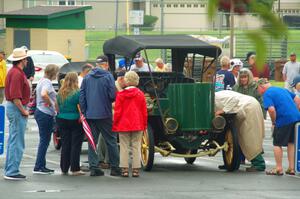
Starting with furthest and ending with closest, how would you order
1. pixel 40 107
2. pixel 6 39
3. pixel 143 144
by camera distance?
pixel 6 39, pixel 143 144, pixel 40 107

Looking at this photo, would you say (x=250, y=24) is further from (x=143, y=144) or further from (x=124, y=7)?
(x=124, y=7)

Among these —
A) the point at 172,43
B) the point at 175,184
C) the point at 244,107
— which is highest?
the point at 172,43

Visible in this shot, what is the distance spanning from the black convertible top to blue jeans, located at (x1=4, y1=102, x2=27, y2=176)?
2620 mm

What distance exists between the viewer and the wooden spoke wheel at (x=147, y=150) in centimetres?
1276

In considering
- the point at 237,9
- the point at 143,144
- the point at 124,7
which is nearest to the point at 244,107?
the point at 143,144

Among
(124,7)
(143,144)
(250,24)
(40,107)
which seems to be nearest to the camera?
(250,24)

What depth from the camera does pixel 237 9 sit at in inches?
105

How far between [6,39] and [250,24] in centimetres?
3626

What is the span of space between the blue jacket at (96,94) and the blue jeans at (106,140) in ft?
0.38

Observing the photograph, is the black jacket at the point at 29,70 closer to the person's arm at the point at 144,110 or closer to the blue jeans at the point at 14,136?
the person's arm at the point at 144,110

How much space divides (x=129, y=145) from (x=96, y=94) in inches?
34.7

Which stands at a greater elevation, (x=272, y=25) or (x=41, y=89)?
(x=272, y=25)

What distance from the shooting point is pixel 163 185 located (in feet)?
37.9

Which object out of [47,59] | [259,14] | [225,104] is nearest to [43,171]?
[225,104]
